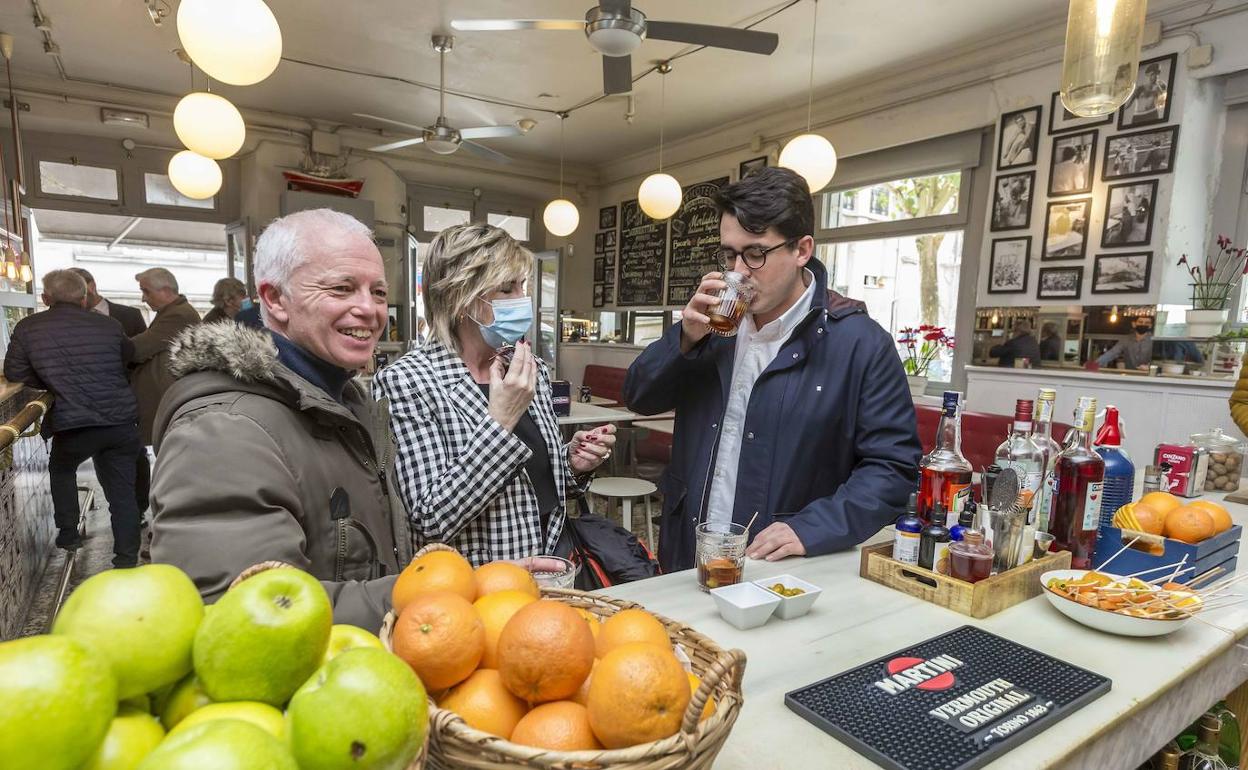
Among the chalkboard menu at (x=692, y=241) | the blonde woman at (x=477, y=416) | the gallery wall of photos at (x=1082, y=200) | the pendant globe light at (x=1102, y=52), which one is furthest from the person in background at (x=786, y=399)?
the chalkboard menu at (x=692, y=241)

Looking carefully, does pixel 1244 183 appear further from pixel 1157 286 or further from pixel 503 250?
pixel 503 250

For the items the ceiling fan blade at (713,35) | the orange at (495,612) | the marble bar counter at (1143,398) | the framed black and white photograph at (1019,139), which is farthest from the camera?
the framed black and white photograph at (1019,139)

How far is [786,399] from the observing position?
1.76 meters

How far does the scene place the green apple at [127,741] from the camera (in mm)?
430

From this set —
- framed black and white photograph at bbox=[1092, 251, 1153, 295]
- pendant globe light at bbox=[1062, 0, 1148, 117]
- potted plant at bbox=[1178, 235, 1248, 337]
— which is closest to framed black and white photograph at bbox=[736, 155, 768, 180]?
framed black and white photograph at bbox=[1092, 251, 1153, 295]

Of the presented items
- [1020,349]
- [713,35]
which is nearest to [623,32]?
[713,35]

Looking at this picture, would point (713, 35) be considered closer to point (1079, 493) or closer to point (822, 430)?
point (822, 430)

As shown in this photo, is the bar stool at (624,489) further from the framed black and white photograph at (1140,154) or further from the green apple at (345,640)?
the framed black and white photograph at (1140,154)

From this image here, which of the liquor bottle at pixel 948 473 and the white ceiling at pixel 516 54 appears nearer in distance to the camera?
the liquor bottle at pixel 948 473

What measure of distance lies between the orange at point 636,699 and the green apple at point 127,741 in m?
0.34

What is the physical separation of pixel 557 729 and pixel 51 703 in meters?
0.38

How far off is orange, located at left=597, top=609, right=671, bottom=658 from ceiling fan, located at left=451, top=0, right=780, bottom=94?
2943 millimetres

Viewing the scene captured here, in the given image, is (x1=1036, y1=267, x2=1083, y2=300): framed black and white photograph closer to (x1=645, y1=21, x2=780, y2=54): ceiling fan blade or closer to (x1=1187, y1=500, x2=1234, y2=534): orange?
(x1=645, y1=21, x2=780, y2=54): ceiling fan blade

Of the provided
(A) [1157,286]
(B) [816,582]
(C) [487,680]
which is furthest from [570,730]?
(A) [1157,286]
